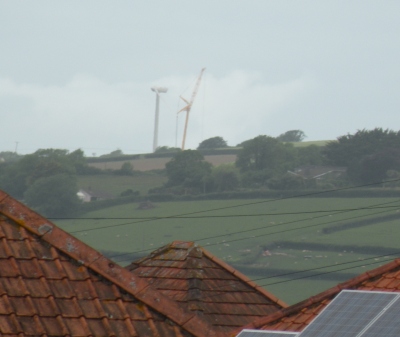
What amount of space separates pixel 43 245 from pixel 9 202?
1.55ft

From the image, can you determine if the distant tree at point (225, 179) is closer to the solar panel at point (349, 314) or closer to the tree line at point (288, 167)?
the tree line at point (288, 167)

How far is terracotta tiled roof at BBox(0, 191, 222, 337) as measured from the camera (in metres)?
8.77

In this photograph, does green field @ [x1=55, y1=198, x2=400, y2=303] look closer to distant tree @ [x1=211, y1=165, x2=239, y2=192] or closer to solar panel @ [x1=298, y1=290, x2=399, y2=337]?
distant tree @ [x1=211, y1=165, x2=239, y2=192]

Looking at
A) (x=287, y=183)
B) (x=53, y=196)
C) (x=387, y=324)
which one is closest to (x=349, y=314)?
(x=387, y=324)

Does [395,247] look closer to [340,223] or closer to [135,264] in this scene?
[340,223]

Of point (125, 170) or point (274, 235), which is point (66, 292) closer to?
point (274, 235)

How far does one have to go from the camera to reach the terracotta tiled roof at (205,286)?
1323cm

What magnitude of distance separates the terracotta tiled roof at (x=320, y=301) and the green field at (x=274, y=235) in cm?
8865

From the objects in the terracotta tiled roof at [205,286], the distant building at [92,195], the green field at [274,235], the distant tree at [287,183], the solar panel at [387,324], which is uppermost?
the solar panel at [387,324]

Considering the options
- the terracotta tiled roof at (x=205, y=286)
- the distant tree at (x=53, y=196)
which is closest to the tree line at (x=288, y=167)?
the distant tree at (x=53, y=196)

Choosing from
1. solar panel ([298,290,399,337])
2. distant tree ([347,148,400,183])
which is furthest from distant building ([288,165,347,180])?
solar panel ([298,290,399,337])

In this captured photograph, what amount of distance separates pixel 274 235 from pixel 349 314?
462 feet

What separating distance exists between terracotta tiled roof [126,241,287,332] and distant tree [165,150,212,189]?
558 ft

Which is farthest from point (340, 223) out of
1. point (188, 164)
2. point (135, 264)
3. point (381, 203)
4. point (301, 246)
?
point (135, 264)
